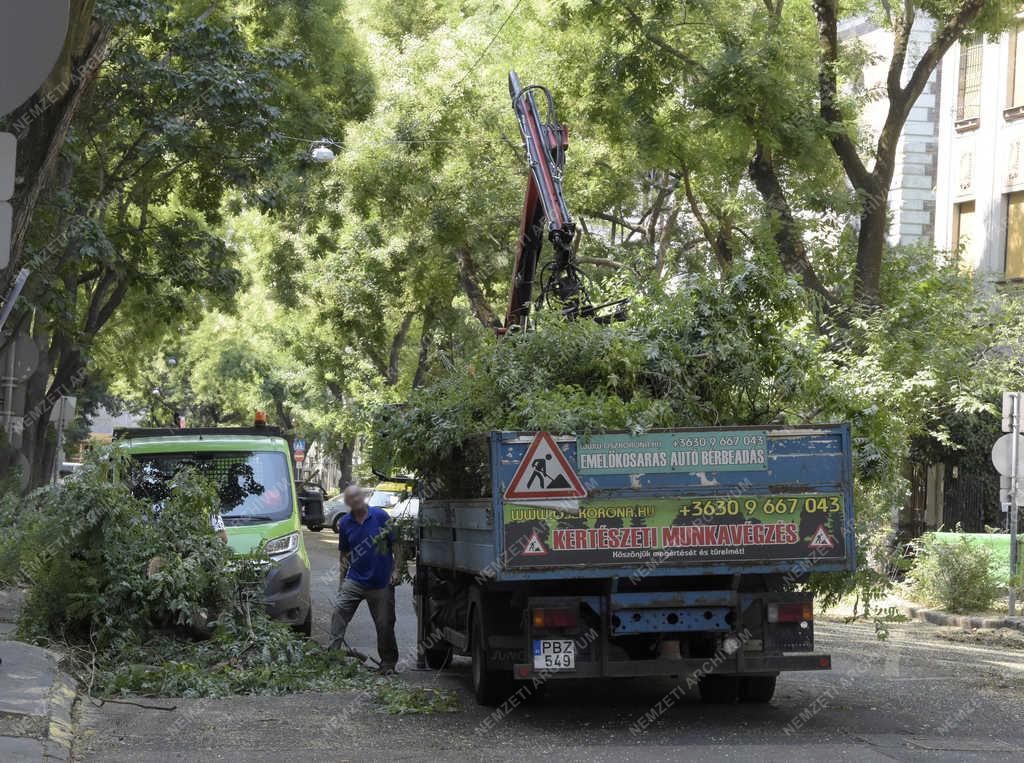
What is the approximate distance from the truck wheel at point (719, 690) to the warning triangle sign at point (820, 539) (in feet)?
5.64

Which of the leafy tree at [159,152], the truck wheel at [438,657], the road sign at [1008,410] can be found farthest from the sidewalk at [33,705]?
the road sign at [1008,410]

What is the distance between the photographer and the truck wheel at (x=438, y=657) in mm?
13070

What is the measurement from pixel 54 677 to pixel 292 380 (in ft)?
139

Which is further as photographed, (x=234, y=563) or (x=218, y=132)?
(x=218, y=132)

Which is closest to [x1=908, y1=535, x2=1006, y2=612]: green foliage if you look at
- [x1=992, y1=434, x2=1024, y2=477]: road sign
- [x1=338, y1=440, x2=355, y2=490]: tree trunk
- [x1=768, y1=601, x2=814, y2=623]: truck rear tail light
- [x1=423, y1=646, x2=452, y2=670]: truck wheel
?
[x1=992, y1=434, x2=1024, y2=477]: road sign

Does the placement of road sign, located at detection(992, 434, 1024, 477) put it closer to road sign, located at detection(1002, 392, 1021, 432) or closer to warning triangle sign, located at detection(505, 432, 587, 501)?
road sign, located at detection(1002, 392, 1021, 432)

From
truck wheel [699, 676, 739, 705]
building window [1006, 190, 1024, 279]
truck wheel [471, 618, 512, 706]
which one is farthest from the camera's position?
building window [1006, 190, 1024, 279]

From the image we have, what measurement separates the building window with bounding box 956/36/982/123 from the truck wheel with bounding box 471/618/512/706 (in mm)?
23395

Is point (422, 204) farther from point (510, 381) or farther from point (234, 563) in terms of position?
point (510, 381)

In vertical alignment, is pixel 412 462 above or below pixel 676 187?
below

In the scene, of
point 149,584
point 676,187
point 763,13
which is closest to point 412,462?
point 149,584

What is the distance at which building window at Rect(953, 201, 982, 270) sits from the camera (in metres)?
30.2

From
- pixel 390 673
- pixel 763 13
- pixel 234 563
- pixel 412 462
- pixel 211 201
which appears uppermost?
pixel 763 13

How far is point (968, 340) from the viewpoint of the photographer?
21.3 meters
